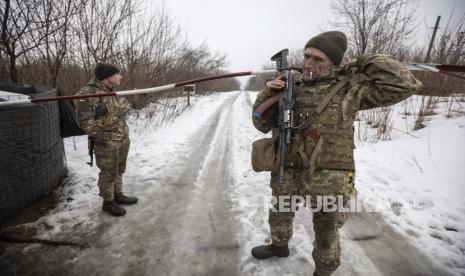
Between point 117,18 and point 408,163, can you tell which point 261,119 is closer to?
point 408,163

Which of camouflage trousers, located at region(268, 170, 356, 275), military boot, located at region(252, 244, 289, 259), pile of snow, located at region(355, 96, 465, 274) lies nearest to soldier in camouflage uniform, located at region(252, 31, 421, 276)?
camouflage trousers, located at region(268, 170, 356, 275)

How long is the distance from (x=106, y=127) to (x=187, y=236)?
5.05 ft

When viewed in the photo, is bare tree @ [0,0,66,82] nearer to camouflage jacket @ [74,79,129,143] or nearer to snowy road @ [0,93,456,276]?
snowy road @ [0,93,456,276]

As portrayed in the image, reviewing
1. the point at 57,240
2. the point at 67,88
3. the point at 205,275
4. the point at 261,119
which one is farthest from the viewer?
the point at 67,88

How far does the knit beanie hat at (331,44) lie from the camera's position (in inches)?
68.1

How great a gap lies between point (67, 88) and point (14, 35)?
7.78 feet

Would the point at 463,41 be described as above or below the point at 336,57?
above

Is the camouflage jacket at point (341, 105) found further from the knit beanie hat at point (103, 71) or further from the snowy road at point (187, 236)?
the knit beanie hat at point (103, 71)

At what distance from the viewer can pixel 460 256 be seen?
7.61ft

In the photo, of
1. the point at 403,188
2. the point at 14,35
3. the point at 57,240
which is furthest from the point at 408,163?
the point at 14,35

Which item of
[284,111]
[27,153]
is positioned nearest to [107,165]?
[27,153]

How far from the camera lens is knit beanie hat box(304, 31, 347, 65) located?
1.73 m

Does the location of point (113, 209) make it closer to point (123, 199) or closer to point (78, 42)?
point (123, 199)

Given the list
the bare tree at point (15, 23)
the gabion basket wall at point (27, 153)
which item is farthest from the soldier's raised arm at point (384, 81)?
Result: the bare tree at point (15, 23)
